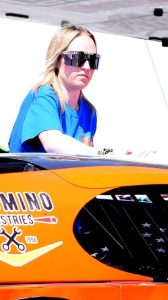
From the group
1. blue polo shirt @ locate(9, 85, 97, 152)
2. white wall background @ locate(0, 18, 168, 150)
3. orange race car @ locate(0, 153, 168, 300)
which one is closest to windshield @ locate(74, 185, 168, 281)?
orange race car @ locate(0, 153, 168, 300)

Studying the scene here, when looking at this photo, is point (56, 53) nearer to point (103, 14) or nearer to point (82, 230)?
point (82, 230)

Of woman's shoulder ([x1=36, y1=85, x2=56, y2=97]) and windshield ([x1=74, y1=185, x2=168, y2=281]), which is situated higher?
woman's shoulder ([x1=36, y1=85, x2=56, y2=97])

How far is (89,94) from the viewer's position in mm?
10719

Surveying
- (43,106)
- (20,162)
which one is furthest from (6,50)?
(20,162)

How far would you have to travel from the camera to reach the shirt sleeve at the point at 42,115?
6.86 m

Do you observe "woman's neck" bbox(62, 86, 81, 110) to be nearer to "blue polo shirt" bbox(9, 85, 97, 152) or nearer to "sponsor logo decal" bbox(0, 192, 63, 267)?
"blue polo shirt" bbox(9, 85, 97, 152)

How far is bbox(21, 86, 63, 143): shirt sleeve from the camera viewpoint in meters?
6.86

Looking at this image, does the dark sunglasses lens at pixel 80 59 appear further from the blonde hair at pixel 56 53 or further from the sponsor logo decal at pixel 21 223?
the sponsor logo decal at pixel 21 223

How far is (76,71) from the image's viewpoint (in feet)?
24.4

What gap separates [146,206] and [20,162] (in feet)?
1.78

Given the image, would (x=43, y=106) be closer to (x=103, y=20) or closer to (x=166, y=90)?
(x=103, y=20)

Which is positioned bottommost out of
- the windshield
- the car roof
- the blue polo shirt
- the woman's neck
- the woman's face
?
the windshield

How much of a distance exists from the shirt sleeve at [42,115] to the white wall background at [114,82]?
2563 mm

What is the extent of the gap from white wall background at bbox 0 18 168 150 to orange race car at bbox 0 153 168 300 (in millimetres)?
5462
